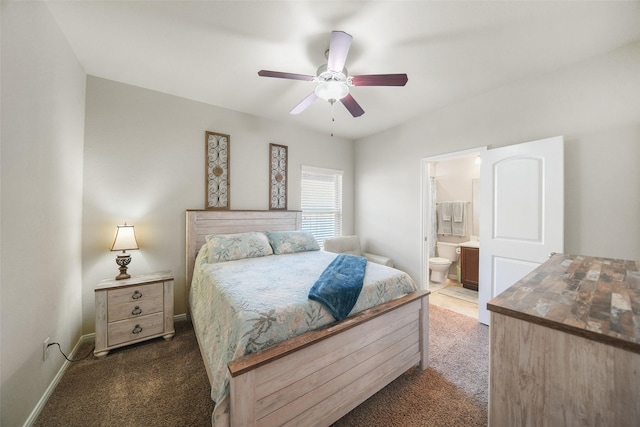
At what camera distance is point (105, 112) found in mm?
2447

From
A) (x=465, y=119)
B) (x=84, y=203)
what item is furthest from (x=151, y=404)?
(x=465, y=119)

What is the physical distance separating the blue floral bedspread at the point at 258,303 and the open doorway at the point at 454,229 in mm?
2401

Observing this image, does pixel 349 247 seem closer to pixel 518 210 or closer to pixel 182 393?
pixel 518 210

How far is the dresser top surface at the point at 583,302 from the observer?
712mm

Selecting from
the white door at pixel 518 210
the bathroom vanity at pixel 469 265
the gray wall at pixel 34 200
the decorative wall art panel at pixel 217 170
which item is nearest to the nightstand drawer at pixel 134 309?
the gray wall at pixel 34 200

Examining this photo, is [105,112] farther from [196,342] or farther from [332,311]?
[332,311]

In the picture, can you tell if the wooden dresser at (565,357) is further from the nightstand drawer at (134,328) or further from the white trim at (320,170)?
the white trim at (320,170)

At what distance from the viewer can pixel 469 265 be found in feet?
13.1

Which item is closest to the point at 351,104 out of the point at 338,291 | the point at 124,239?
the point at 338,291

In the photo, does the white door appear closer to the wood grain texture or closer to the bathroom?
the bathroom

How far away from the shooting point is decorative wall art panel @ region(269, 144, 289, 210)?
140 inches

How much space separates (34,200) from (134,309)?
4.03ft

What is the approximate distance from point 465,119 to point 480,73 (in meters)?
0.68

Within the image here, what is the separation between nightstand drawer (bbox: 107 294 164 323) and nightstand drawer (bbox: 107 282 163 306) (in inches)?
1.1
